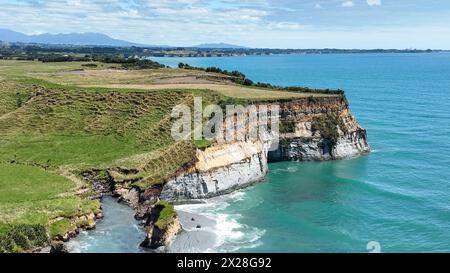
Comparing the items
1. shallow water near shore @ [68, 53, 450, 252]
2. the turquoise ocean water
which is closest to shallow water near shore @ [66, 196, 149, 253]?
shallow water near shore @ [68, 53, 450, 252]

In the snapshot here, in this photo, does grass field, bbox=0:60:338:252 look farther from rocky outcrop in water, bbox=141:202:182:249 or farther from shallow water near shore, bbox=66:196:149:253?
rocky outcrop in water, bbox=141:202:182:249

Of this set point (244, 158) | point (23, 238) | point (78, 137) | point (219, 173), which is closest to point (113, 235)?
point (23, 238)

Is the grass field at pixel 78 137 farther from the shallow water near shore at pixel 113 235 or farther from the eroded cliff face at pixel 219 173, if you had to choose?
the shallow water near shore at pixel 113 235

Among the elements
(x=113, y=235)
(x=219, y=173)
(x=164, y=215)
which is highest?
(x=219, y=173)

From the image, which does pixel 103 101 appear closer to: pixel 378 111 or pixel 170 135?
pixel 170 135

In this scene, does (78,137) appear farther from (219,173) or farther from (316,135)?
(316,135)
